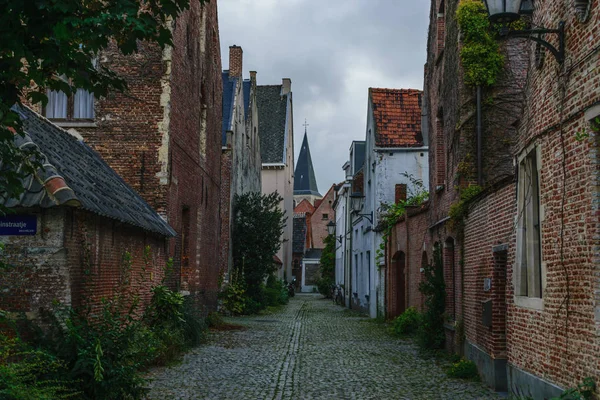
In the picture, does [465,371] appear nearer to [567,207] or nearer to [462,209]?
[462,209]

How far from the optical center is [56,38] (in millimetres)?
4707

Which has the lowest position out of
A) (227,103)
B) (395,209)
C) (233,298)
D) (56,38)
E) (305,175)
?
(233,298)

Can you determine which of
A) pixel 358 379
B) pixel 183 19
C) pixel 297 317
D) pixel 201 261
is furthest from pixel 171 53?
pixel 297 317

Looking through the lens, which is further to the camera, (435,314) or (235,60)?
(235,60)

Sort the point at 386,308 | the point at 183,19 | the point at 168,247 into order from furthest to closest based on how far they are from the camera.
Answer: the point at 386,308 → the point at 183,19 → the point at 168,247

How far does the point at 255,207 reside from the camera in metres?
30.2

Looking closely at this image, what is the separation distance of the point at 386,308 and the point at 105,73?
64.1 ft

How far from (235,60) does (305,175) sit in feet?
195

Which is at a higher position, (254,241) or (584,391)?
(254,241)

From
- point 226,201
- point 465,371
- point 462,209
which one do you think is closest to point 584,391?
point 465,371

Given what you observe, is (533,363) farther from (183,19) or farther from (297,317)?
→ (297,317)

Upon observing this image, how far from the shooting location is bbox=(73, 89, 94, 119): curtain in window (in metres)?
16.4

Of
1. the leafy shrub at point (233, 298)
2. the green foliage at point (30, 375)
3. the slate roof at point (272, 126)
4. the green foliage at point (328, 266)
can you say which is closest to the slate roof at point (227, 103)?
the leafy shrub at point (233, 298)

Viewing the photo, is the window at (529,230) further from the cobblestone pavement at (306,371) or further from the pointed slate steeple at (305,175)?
the pointed slate steeple at (305,175)
